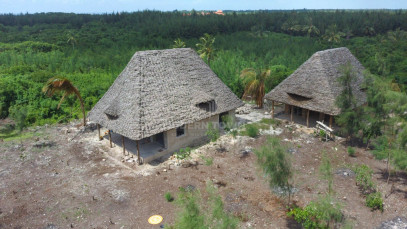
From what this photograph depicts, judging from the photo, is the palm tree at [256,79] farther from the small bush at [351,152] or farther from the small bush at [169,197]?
the small bush at [169,197]

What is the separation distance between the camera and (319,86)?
65.6 ft

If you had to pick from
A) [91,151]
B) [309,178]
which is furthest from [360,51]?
[91,151]

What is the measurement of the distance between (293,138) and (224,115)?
493 cm

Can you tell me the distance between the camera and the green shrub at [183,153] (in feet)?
55.1

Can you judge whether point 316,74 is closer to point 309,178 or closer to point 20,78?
point 309,178

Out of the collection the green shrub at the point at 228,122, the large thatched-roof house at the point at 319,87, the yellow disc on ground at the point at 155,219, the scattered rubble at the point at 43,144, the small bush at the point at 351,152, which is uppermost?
the large thatched-roof house at the point at 319,87

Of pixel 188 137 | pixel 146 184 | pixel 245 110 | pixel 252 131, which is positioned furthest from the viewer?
pixel 245 110

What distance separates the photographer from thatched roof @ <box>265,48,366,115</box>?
63.4 feet

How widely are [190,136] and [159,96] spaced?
10.8 feet

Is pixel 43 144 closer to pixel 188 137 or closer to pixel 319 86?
pixel 188 137

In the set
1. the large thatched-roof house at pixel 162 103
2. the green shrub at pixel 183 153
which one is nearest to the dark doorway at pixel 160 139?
the large thatched-roof house at pixel 162 103

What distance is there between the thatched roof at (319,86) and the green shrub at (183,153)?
334 inches

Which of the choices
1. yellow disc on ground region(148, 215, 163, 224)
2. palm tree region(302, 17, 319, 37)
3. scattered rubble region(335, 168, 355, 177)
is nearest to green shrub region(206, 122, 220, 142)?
scattered rubble region(335, 168, 355, 177)

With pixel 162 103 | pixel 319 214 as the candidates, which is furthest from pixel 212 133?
pixel 319 214
